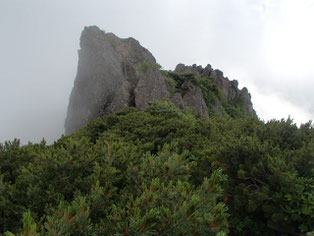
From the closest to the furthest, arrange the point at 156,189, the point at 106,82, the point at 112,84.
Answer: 1. the point at 156,189
2. the point at 112,84
3. the point at 106,82

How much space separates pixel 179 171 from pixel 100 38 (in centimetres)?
2421

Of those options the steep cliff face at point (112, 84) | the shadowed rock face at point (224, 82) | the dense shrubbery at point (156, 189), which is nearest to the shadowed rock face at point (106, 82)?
the steep cliff face at point (112, 84)

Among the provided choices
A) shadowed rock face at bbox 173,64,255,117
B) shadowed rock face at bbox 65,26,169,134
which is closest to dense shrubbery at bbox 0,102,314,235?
shadowed rock face at bbox 65,26,169,134

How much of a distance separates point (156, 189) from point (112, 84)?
20.1 metres

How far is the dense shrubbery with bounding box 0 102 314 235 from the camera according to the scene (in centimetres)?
242

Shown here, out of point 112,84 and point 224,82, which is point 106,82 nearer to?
point 112,84

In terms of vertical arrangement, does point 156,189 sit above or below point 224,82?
below

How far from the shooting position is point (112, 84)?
72.1ft

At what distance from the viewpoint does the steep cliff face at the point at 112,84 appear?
21.1 meters

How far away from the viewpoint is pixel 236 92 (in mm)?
Result: 38188

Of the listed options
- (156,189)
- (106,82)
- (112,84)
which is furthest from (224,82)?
(156,189)

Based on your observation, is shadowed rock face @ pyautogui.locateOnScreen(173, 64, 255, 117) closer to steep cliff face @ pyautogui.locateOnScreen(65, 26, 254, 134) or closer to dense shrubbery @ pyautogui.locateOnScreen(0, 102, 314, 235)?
steep cliff face @ pyautogui.locateOnScreen(65, 26, 254, 134)

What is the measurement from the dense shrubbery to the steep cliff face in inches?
577

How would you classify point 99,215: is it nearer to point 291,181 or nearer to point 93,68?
point 291,181
